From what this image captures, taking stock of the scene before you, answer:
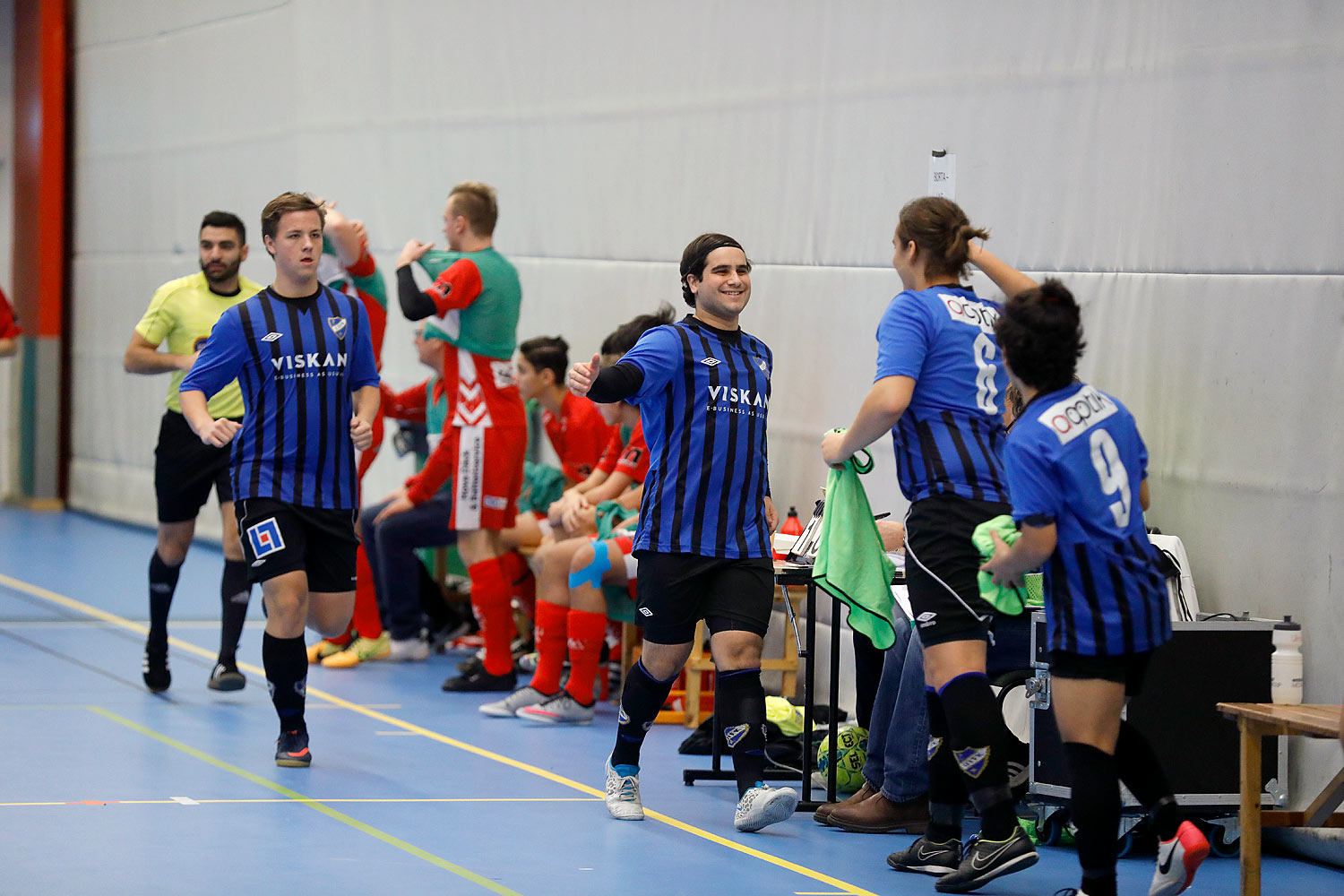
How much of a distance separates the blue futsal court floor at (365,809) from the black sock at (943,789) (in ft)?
0.48

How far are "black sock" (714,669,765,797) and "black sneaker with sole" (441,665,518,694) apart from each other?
265cm

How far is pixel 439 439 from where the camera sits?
8266 millimetres

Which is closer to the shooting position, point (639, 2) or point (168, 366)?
point (168, 366)

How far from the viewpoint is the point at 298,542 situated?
221 inches

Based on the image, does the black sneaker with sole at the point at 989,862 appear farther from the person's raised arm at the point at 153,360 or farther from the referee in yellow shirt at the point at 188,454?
the person's raised arm at the point at 153,360

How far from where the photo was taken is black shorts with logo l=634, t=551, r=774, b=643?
5.04 m

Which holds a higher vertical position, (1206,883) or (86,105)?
(86,105)

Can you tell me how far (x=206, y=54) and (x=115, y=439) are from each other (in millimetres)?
3535

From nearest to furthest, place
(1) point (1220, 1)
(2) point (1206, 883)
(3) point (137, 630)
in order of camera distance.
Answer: (2) point (1206, 883)
(1) point (1220, 1)
(3) point (137, 630)

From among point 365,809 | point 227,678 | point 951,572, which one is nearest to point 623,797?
point 365,809

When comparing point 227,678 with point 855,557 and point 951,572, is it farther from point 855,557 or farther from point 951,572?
point 951,572

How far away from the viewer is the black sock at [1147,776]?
4.07 meters

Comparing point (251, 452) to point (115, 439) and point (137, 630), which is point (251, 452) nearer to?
point (137, 630)

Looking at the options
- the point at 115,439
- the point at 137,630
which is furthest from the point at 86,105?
the point at 137,630
